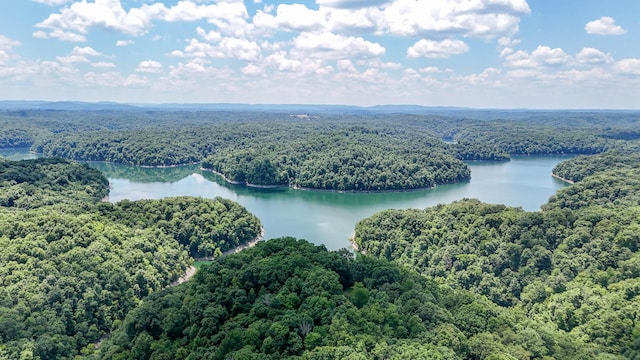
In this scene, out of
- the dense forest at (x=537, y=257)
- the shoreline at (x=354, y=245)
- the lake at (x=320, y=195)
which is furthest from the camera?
the lake at (x=320, y=195)

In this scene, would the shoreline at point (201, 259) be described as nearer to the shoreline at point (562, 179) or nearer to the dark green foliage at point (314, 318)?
the dark green foliage at point (314, 318)

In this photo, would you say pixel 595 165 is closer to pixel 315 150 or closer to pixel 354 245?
pixel 315 150

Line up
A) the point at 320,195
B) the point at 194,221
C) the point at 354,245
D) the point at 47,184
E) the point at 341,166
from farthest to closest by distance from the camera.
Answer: the point at 341,166
the point at 320,195
the point at 47,184
the point at 354,245
the point at 194,221

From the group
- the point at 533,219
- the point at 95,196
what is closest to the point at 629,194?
the point at 533,219

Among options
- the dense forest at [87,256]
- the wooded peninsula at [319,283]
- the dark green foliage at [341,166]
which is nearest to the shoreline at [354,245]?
the wooded peninsula at [319,283]

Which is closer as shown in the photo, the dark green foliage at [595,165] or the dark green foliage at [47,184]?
the dark green foliage at [47,184]

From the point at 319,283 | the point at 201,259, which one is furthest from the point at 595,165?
the point at 319,283

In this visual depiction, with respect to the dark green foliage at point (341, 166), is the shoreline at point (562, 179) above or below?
below
